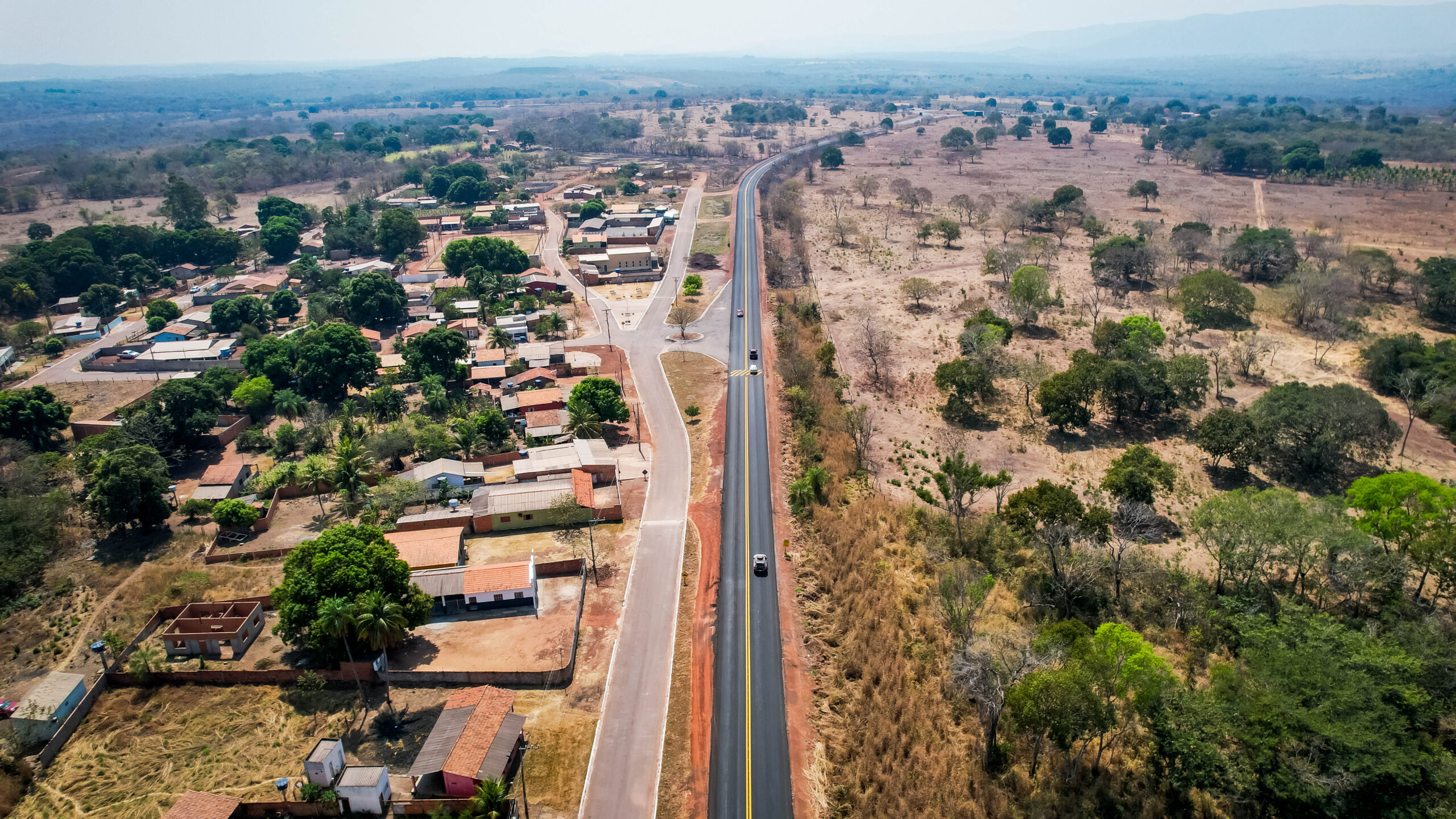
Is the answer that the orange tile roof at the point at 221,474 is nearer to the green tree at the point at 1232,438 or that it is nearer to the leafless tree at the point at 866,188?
the green tree at the point at 1232,438

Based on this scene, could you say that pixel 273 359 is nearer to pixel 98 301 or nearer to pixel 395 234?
pixel 98 301

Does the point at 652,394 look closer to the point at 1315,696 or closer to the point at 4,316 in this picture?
the point at 1315,696

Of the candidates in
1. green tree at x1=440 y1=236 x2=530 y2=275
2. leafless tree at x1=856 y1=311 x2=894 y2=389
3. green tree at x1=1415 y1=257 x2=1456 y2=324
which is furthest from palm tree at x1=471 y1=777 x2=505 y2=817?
green tree at x1=1415 y1=257 x2=1456 y2=324

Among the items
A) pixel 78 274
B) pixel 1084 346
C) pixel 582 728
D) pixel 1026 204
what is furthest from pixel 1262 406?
pixel 78 274

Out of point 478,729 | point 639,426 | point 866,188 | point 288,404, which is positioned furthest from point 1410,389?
point 866,188

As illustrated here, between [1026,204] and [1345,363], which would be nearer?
[1345,363]

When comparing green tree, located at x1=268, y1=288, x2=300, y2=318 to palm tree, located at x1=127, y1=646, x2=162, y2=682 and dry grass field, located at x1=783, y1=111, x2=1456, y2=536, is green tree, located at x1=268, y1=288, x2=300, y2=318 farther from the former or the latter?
dry grass field, located at x1=783, y1=111, x2=1456, y2=536
